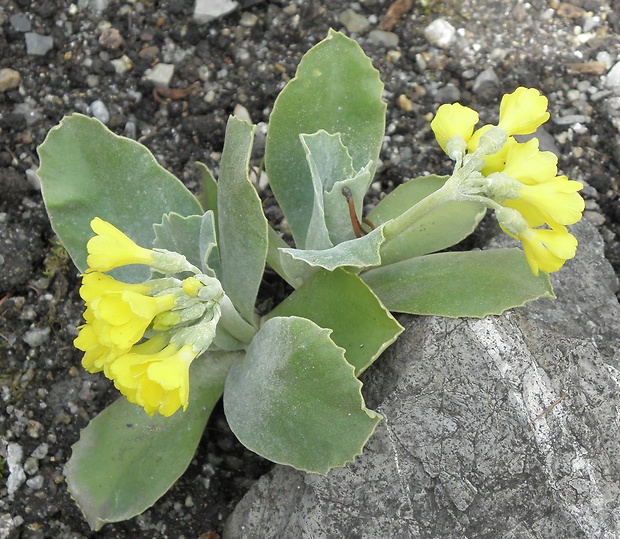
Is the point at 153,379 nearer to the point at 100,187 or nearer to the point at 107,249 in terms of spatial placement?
the point at 107,249

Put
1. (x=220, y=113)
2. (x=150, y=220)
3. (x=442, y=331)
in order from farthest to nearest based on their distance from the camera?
(x=220, y=113) → (x=150, y=220) → (x=442, y=331)

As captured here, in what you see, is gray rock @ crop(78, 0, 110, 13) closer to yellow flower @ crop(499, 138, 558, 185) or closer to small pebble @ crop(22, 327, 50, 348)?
small pebble @ crop(22, 327, 50, 348)

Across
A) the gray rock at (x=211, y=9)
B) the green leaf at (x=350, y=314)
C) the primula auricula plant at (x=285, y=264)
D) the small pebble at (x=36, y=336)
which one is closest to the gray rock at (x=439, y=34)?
the gray rock at (x=211, y=9)

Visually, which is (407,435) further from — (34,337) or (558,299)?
(34,337)

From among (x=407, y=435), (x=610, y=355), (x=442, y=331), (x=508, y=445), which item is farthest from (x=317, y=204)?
(x=610, y=355)

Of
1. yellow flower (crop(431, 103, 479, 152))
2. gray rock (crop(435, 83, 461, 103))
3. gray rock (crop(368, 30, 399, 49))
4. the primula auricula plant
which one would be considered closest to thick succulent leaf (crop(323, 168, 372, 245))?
the primula auricula plant

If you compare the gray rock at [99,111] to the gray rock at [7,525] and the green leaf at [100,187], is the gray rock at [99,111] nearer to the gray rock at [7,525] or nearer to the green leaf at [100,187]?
the green leaf at [100,187]
